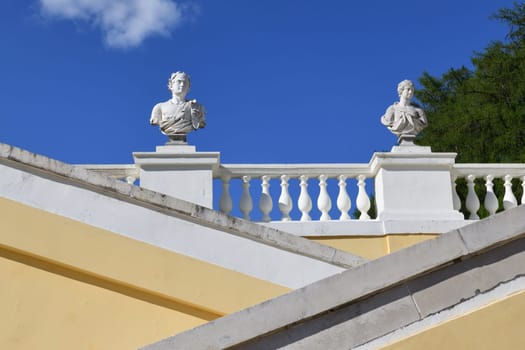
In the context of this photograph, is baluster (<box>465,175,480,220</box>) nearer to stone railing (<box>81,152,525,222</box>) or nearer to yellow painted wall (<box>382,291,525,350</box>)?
stone railing (<box>81,152,525,222</box>)

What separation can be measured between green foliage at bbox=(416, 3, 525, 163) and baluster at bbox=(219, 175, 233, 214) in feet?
37.0

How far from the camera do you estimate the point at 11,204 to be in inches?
219

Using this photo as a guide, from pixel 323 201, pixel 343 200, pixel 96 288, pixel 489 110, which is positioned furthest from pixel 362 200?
pixel 489 110

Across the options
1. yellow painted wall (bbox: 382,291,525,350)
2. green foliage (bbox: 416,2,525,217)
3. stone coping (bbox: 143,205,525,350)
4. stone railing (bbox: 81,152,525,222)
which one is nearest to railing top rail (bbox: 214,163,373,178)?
stone railing (bbox: 81,152,525,222)

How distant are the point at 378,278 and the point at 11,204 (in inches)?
119

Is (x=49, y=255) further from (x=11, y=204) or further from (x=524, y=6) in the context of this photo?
(x=524, y=6)

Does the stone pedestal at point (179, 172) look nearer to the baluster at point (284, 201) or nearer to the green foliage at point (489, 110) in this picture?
the baluster at point (284, 201)

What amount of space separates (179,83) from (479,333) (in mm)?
5074

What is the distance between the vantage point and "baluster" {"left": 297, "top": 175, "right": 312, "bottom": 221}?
793 centimetres

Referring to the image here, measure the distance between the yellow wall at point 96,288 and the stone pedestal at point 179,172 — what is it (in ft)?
7.80

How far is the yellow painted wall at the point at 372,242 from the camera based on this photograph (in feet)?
25.9

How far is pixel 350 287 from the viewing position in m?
3.52

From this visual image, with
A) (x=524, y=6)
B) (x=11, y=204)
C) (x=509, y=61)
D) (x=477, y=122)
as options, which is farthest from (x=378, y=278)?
(x=524, y=6)

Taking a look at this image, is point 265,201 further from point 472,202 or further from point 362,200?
point 472,202
